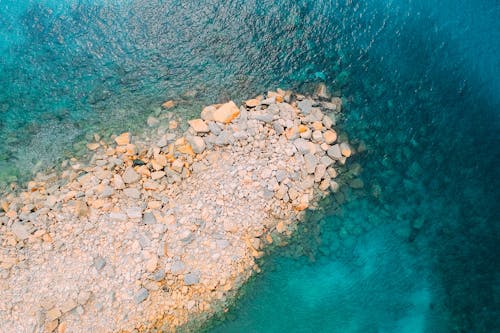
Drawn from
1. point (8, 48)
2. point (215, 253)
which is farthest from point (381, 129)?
point (8, 48)

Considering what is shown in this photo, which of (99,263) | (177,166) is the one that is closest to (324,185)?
(177,166)

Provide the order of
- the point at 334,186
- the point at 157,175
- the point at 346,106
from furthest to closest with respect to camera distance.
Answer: the point at 346,106 → the point at 334,186 → the point at 157,175

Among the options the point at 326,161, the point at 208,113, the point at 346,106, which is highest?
the point at 208,113

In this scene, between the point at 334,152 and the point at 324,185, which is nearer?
the point at 324,185

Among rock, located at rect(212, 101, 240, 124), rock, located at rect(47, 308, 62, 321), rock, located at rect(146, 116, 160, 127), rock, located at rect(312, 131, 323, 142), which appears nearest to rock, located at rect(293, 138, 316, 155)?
rock, located at rect(312, 131, 323, 142)

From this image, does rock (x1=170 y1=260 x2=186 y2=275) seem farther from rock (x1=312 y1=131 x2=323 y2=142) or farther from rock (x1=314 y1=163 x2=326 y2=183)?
rock (x1=312 y1=131 x2=323 y2=142)

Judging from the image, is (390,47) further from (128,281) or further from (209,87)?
(128,281)

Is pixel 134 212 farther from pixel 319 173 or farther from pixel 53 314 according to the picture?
pixel 319 173
